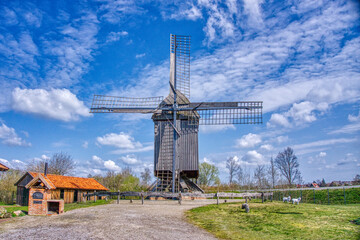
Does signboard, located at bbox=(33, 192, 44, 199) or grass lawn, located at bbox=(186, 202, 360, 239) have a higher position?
signboard, located at bbox=(33, 192, 44, 199)

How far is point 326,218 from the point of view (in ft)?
36.3

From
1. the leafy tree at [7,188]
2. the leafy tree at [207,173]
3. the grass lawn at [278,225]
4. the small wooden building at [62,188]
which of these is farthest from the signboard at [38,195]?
the leafy tree at [207,173]

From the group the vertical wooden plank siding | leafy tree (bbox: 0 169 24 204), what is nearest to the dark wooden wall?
the vertical wooden plank siding

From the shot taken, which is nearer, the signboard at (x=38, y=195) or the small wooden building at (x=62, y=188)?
the signboard at (x=38, y=195)

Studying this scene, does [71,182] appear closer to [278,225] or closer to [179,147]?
[179,147]

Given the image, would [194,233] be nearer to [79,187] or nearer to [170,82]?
[170,82]

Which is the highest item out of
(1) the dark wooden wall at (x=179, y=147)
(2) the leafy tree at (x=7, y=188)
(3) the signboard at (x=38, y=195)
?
(1) the dark wooden wall at (x=179, y=147)

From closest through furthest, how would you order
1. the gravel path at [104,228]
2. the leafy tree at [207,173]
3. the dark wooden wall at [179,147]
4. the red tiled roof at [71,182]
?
the gravel path at [104,228] → the red tiled roof at [71,182] → the dark wooden wall at [179,147] → the leafy tree at [207,173]

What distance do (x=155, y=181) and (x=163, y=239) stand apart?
15.6m

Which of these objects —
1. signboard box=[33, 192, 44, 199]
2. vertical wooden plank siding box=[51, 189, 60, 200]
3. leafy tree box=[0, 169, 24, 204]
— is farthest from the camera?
leafy tree box=[0, 169, 24, 204]

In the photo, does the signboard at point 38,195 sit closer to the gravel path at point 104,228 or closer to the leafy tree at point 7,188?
the gravel path at point 104,228

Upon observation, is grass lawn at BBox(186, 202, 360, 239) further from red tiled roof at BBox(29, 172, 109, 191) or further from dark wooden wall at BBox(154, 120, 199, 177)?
red tiled roof at BBox(29, 172, 109, 191)

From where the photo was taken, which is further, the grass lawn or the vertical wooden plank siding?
the vertical wooden plank siding

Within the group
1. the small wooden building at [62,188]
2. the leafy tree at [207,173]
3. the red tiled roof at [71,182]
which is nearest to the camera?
the small wooden building at [62,188]
